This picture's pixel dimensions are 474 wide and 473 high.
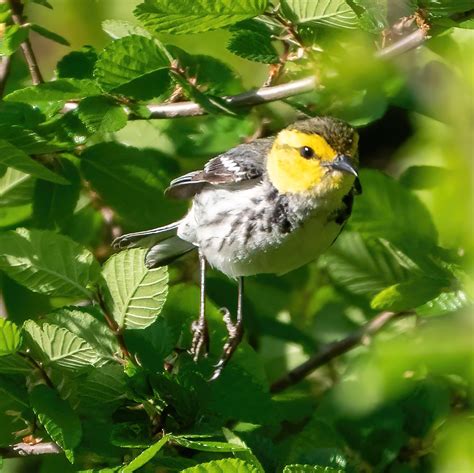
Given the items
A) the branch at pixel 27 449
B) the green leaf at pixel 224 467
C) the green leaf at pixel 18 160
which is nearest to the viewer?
the green leaf at pixel 224 467

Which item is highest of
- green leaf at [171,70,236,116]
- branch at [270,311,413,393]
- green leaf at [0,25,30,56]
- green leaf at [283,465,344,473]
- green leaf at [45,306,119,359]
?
green leaf at [0,25,30,56]

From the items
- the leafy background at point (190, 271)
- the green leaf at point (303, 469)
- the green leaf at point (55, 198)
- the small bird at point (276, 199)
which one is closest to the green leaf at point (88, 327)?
the leafy background at point (190, 271)

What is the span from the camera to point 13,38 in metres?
2.04

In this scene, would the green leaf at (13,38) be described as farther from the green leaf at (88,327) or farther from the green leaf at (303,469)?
the green leaf at (303,469)

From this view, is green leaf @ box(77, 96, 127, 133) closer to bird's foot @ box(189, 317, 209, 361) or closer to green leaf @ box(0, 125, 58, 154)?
green leaf @ box(0, 125, 58, 154)

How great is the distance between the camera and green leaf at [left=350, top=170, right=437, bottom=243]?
1743 mm

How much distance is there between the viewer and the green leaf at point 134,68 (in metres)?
1.92

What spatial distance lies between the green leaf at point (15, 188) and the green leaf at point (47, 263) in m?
0.52

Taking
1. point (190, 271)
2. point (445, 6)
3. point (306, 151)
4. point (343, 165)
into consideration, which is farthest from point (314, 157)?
point (445, 6)

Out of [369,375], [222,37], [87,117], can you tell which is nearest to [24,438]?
[87,117]

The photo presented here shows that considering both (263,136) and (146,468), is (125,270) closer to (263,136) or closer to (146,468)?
(146,468)

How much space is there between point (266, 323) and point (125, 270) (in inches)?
30.0

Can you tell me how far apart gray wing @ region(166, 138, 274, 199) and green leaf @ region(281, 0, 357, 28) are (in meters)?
0.53

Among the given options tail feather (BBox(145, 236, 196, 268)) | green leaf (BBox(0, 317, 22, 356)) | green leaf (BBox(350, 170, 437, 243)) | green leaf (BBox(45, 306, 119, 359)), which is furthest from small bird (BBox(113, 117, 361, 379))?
green leaf (BBox(0, 317, 22, 356))
